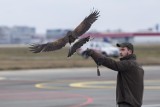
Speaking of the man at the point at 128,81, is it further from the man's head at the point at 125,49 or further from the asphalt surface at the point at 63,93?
the asphalt surface at the point at 63,93

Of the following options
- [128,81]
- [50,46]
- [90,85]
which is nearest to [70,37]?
[50,46]

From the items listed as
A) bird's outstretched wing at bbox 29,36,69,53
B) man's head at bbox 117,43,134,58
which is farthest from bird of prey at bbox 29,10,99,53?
man's head at bbox 117,43,134,58

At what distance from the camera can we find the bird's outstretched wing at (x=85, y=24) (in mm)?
6082

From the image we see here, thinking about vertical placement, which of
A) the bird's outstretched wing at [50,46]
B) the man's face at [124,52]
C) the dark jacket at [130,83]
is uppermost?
the bird's outstretched wing at [50,46]

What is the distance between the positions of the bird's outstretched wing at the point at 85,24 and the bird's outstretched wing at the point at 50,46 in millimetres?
144

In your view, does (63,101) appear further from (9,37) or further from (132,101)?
(9,37)

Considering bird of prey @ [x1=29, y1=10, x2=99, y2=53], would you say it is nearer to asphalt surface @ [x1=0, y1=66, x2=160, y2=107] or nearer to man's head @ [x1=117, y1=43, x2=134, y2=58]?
man's head @ [x1=117, y1=43, x2=134, y2=58]

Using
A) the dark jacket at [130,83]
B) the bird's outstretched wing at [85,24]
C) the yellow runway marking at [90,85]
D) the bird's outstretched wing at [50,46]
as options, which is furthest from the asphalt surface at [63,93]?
the bird's outstretched wing at [50,46]

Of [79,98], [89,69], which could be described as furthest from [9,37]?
[79,98]

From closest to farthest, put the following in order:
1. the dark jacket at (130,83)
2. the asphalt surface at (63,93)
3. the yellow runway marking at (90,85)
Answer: the dark jacket at (130,83) < the asphalt surface at (63,93) < the yellow runway marking at (90,85)

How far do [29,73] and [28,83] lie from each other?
618 cm

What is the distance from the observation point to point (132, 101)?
6.97 meters

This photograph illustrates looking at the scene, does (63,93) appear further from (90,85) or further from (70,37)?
(70,37)

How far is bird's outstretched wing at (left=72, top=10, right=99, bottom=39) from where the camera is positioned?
239 inches
